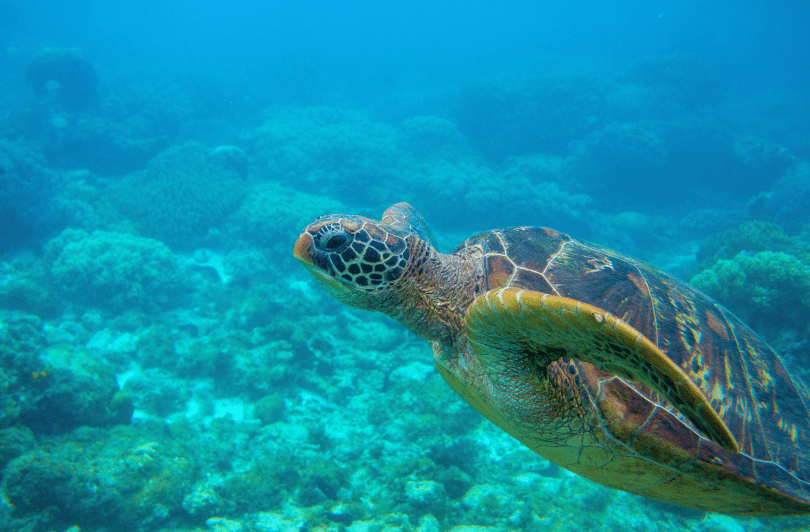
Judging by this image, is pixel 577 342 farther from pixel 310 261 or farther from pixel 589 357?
pixel 310 261

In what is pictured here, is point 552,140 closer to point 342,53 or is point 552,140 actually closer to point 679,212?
point 679,212

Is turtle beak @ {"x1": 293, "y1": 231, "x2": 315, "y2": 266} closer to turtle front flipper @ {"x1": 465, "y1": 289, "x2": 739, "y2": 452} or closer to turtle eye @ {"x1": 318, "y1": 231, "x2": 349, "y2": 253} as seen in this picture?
turtle eye @ {"x1": 318, "y1": 231, "x2": 349, "y2": 253}

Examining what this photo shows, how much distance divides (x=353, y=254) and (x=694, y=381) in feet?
5.78

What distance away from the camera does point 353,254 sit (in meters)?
1.82

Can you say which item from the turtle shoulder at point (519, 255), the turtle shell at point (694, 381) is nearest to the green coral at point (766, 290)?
the turtle shell at point (694, 381)

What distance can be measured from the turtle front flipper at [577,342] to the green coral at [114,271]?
24.6ft

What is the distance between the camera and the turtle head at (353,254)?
181 cm

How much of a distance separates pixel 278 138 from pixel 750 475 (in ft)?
53.9

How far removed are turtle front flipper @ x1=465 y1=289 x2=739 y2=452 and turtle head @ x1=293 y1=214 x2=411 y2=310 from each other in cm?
70

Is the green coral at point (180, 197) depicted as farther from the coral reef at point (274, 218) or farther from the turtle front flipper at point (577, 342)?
the turtle front flipper at point (577, 342)

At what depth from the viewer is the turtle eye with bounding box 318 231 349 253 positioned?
1795mm

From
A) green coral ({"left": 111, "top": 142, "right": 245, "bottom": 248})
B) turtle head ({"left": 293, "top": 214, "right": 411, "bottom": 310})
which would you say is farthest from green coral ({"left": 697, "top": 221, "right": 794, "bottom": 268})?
green coral ({"left": 111, "top": 142, "right": 245, "bottom": 248})

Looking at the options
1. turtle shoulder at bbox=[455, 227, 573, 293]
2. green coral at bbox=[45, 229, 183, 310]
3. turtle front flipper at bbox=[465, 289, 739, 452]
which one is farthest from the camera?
green coral at bbox=[45, 229, 183, 310]

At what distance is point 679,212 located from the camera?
40.5 ft
